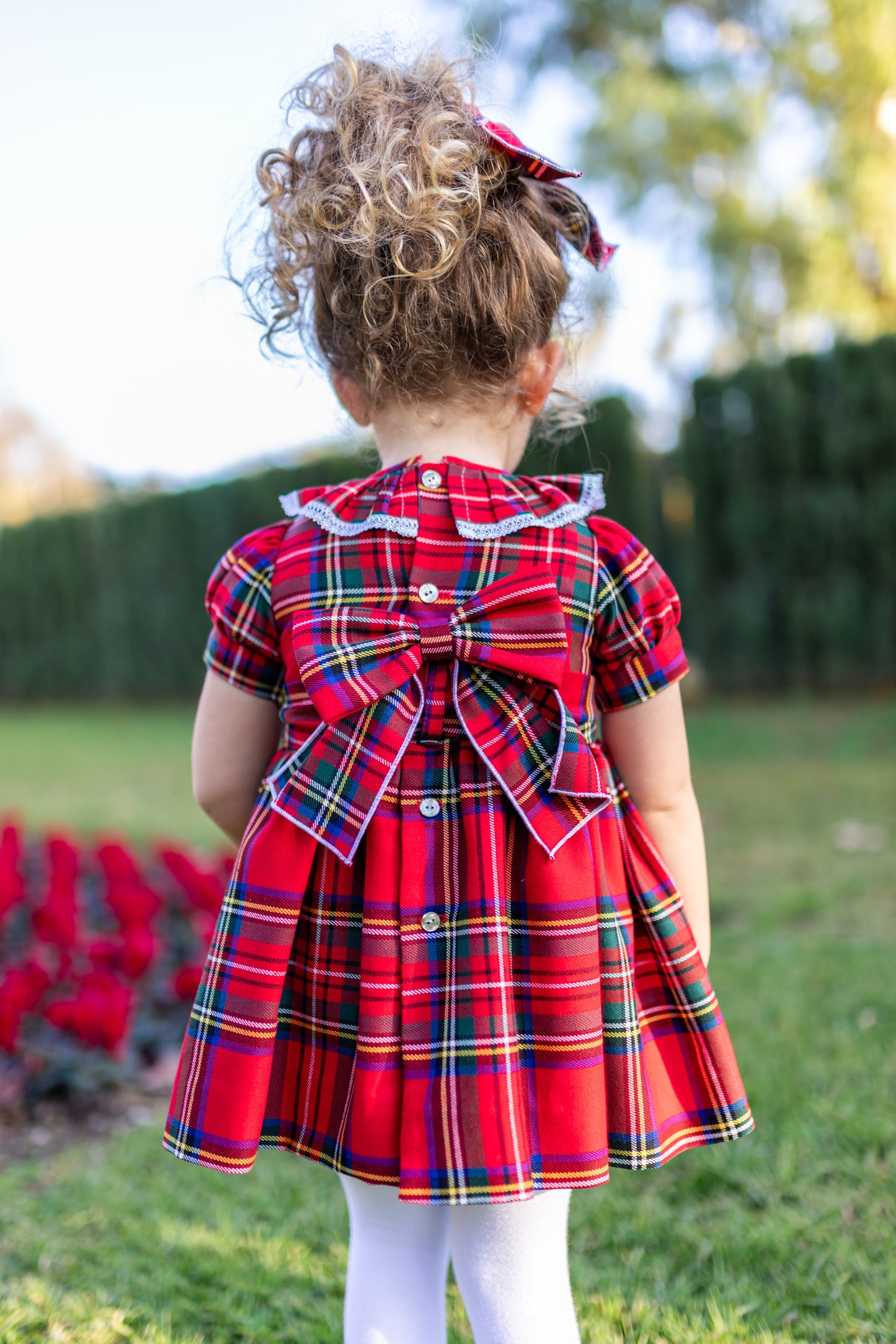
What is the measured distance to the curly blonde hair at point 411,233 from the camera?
110 centimetres

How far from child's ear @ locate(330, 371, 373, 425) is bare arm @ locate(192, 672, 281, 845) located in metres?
0.36

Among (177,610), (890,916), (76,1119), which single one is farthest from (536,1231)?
(177,610)

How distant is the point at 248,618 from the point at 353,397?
301 millimetres

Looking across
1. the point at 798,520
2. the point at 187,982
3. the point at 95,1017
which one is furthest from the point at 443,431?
the point at 798,520

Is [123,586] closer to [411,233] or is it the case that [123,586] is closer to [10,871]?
[10,871]

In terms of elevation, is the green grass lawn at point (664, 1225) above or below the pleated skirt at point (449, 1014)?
below

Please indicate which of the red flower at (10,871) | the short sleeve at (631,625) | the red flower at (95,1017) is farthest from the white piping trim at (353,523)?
the red flower at (10,871)

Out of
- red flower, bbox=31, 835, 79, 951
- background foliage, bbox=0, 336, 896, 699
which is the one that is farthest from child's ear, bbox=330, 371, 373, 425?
background foliage, bbox=0, 336, 896, 699

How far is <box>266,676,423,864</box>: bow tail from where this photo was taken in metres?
1.05

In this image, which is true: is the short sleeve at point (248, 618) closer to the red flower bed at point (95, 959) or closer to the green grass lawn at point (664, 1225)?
the red flower bed at point (95, 959)

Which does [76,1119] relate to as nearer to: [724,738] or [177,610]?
[724,738]

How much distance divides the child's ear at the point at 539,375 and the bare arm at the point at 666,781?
1.28 ft

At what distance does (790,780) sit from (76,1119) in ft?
13.8

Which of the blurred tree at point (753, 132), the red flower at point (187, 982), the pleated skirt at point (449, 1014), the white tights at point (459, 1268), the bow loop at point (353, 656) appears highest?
the blurred tree at point (753, 132)
